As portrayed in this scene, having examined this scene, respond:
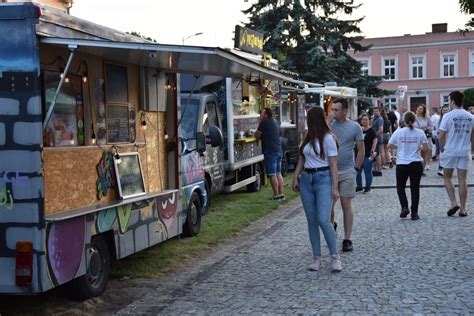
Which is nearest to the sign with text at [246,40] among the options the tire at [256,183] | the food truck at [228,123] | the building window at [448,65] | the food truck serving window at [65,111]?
the food truck at [228,123]

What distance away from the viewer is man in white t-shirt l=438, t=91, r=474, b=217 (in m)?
10.0

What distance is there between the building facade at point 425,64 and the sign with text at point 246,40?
45.3m

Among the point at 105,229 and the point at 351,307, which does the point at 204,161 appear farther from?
the point at 351,307

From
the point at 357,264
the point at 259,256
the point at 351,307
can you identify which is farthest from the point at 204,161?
the point at 351,307

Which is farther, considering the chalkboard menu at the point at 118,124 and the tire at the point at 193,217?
the tire at the point at 193,217

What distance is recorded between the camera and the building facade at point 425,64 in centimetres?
5966

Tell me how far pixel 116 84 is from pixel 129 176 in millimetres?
1003

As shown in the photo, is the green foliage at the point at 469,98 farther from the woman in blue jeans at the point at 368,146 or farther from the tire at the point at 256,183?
the woman in blue jeans at the point at 368,146

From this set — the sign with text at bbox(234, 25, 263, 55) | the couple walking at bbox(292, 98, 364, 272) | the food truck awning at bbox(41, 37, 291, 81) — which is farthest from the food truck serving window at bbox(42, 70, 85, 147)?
the sign with text at bbox(234, 25, 263, 55)

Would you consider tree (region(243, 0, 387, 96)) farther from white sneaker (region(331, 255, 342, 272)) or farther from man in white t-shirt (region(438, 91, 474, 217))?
white sneaker (region(331, 255, 342, 272))

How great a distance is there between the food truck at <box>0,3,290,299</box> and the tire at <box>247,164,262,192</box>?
593 cm

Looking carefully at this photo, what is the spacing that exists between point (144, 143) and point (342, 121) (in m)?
2.47

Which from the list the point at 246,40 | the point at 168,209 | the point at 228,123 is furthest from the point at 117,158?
the point at 246,40

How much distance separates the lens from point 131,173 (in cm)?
698
